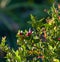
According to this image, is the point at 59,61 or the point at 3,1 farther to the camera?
the point at 3,1

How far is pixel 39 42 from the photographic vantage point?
2.13 m

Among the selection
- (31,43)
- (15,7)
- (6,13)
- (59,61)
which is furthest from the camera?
(15,7)

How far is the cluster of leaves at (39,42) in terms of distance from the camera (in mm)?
2082

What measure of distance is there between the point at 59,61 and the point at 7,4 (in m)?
4.44

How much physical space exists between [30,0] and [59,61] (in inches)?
170

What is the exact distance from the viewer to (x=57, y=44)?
2.10m

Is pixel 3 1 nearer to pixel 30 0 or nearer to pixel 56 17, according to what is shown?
pixel 30 0

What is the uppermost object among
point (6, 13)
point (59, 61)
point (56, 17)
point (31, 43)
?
point (6, 13)

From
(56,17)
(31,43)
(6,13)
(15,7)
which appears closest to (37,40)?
(31,43)

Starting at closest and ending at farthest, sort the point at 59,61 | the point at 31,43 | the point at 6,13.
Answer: the point at 59,61 < the point at 31,43 < the point at 6,13

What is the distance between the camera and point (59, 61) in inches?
80.0

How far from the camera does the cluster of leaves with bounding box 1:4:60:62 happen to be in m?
2.08

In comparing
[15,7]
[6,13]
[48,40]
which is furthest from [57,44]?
[15,7]

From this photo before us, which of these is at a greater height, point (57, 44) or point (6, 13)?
point (6, 13)
